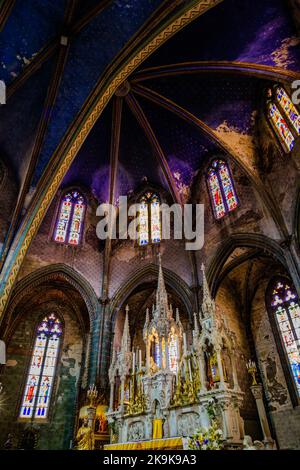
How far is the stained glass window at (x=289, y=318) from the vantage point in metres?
14.2

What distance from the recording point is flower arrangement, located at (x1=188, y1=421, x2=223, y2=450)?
5982 mm

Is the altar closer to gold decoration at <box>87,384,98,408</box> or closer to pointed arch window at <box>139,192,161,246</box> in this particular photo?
gold decoration at <box>87,384,98,408</box>

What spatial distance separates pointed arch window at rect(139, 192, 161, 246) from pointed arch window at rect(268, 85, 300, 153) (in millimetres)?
7321

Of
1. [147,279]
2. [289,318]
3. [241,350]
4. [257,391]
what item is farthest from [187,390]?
[289,318]

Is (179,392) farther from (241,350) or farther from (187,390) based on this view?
(241,350)

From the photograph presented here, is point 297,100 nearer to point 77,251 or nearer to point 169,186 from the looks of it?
point 169,186

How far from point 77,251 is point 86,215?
2.41 meters

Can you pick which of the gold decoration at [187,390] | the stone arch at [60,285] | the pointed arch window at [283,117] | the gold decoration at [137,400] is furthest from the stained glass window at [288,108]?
the stone arch at [60,285]

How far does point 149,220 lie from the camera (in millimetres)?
18188

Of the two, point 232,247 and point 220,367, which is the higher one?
point 232,247

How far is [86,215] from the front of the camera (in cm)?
1839

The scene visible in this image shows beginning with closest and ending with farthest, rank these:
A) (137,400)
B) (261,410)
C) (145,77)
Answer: (137,400) → (261,410) → (145,77)

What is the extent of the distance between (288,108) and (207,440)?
1176cm

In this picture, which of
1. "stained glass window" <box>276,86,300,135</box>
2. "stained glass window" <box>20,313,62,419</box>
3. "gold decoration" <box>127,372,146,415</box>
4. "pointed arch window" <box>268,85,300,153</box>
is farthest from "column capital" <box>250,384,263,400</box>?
"stained glass window" <box>276,86,300,135</box>
